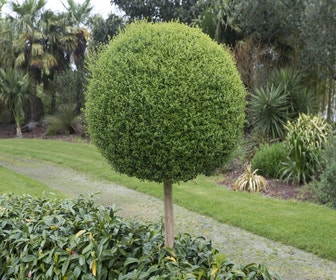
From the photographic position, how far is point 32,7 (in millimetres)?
19859

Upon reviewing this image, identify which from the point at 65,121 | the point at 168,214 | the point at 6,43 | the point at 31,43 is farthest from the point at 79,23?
the point at 168,214

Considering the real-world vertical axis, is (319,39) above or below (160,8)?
below

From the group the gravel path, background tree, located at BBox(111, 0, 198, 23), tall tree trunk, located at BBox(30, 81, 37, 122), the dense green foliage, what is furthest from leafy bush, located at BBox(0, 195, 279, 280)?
tall tree trunk, located at BBox(30, 81, 37, 122)

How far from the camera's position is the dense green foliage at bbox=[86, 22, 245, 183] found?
293cm

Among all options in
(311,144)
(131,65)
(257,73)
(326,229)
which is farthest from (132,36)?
(257,73)

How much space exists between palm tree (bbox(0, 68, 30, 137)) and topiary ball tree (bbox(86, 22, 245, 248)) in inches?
692

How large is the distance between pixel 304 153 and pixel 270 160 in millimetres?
924

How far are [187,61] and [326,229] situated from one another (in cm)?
363

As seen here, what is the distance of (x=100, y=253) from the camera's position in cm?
326

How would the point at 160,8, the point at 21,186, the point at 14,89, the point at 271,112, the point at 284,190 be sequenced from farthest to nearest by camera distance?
the point at 14,89, the point at 160,8, the point at 271,112, the point at 21,186, the point at 284,190

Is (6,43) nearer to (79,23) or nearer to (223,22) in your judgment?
(79,23)

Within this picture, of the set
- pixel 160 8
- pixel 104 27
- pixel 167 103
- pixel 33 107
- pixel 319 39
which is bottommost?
pixel 167 103

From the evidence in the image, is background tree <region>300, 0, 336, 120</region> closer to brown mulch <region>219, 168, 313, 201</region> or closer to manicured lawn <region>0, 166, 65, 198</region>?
brown mulch <region>219, 168, 313, 201</region>

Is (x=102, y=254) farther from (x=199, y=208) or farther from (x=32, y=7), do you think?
(x=32, y=7)
